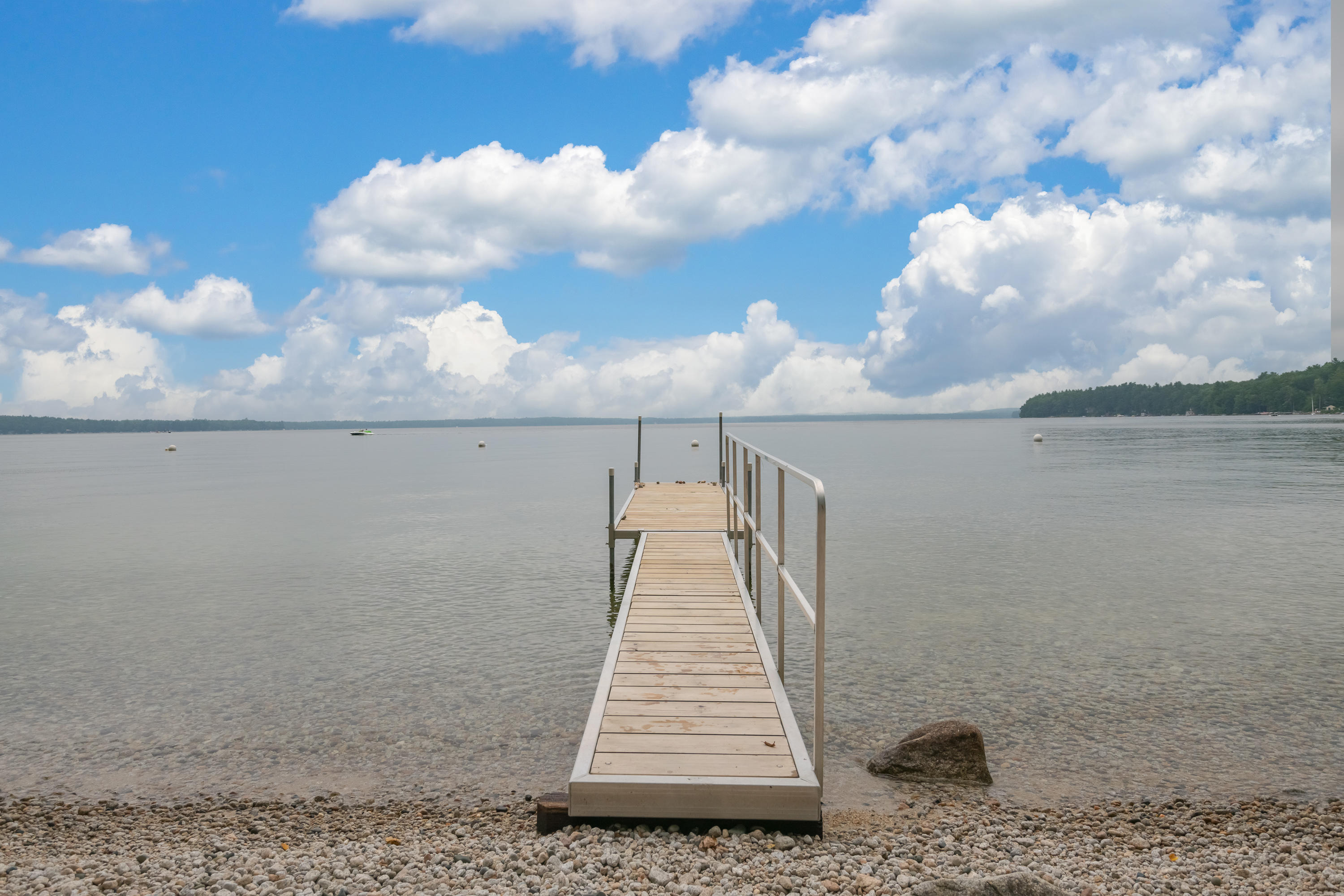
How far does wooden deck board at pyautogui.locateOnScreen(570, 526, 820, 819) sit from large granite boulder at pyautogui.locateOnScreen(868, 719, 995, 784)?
997mm

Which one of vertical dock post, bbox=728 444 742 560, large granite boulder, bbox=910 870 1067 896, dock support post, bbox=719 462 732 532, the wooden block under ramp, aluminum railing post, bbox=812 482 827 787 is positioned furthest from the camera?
dock support post, bbox=719 462 732 532

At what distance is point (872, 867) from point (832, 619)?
268 inches

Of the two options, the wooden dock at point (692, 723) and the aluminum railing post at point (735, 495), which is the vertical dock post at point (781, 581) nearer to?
the wooden dock at point (692, 723)

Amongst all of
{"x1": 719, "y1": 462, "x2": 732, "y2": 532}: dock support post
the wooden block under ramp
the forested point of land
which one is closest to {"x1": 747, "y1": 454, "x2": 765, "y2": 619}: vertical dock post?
{"x1": 719, "y1": 462, "x2": 732, "y2": 532}: dock support post

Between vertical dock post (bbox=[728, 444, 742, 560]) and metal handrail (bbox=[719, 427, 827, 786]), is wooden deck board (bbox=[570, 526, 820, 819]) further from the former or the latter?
vertical dock post (bbox=[728, 444, 742, 560])

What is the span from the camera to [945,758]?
559 centimetres

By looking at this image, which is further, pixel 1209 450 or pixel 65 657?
pixel 1209 450

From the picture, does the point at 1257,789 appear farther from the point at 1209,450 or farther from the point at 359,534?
the point at 1209,450

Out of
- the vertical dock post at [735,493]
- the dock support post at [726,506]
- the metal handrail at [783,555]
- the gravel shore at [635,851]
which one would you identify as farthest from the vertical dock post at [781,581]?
the dock support post at [726,506]

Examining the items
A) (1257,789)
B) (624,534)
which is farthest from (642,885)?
(624,534)

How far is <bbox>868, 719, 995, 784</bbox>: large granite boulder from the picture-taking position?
5.57 metres

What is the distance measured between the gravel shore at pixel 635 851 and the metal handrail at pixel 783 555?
2.02ft

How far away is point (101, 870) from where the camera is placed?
411 cm

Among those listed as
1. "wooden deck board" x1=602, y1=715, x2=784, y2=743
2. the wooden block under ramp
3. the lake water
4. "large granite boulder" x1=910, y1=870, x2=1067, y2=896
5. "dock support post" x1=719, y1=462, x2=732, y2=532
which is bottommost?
the lake water
